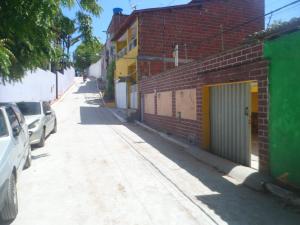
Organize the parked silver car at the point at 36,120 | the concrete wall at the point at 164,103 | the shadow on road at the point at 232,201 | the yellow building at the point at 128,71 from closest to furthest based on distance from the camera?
the shadow on road at the point at 232,201 < the parked silver car at the point at 36,120 < the concrete wall at the point at 164,103 < the yellow building at the point at 128,71

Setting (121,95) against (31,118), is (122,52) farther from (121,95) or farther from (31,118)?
(31,118)

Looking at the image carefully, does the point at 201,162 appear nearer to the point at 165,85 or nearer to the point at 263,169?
the point at 263,169

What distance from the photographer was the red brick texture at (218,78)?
8.09m

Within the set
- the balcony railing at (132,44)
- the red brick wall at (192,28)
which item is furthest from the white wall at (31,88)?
the red brick wall at (192,28)

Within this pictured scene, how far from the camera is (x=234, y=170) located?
875 centimetres

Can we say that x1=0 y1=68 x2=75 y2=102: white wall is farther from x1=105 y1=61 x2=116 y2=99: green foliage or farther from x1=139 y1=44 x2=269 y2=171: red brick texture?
x1=105 y1=61 x2=116 y2=99: green foliage

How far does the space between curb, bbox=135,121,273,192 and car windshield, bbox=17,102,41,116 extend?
529 centimetres

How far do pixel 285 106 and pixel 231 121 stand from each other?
2950mm

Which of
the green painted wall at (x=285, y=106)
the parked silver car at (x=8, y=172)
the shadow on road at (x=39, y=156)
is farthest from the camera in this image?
the shadow on road at (x=39, y=156)

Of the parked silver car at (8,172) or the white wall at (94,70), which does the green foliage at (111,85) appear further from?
the parked silver car at (8,172)

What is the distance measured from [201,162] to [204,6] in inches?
820

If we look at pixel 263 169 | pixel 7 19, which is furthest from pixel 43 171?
pixel 263 169

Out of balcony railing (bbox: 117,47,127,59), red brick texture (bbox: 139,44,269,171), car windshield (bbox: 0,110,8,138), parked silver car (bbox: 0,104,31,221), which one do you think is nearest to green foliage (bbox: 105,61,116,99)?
balcony railing (bbox: 117,47,127,59)

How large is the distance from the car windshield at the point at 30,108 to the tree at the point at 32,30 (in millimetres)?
2497
